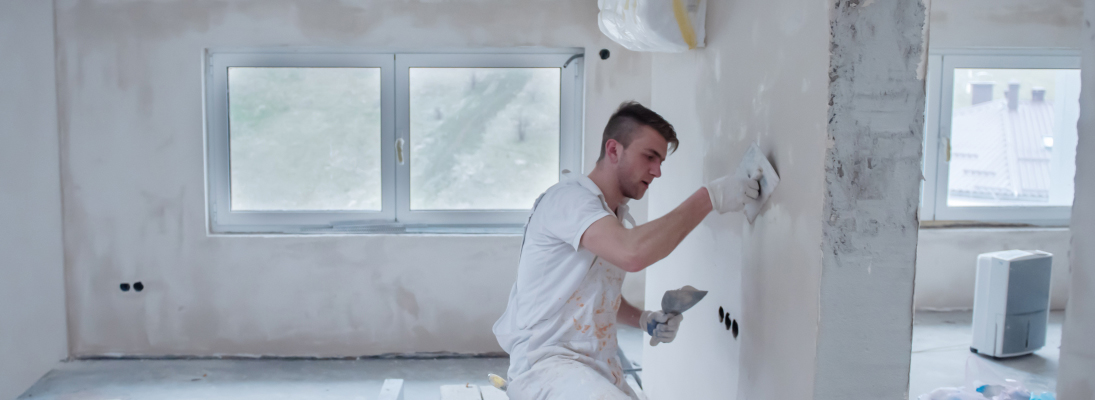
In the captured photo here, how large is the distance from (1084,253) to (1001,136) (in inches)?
139

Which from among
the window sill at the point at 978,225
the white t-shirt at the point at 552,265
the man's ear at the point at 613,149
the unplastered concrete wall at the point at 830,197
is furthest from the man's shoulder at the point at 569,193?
the window sill at the point at 978,225

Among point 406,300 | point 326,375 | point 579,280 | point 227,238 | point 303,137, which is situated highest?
point 303,137

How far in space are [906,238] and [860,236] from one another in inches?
3.3

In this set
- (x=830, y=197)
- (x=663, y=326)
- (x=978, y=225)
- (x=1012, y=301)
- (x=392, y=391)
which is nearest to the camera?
(x=830, y=197)

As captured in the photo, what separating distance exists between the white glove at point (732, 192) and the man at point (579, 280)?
23 centimetres

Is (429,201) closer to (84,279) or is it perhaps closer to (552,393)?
(84,279)

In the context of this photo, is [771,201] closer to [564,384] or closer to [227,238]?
→ [564,384]

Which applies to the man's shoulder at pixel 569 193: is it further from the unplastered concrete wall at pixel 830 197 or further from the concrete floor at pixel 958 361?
the concrete floor at pixel 958 361

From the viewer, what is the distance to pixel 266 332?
137 inches

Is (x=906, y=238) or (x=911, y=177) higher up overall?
(x=911, y=177)

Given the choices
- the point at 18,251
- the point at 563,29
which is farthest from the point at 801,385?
the point at 18,251

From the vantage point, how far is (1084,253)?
4.26 ft

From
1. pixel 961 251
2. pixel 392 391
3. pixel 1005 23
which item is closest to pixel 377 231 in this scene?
pixel 392 391

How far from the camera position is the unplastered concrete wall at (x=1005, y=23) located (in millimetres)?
3902
